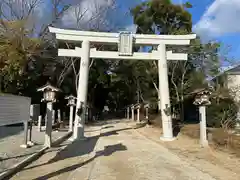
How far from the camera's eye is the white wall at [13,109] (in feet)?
20.4

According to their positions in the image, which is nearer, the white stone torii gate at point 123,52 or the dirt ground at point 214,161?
the dirt ground at point 214,161

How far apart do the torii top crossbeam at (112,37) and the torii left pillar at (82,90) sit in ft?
1.46

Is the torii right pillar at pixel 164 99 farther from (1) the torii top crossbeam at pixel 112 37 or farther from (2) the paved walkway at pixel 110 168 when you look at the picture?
(2) the paved walkway at pixel 110 168

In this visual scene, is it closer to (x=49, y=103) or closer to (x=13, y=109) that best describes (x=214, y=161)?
(x=13, y=109)

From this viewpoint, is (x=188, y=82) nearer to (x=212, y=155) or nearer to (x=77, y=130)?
(x=77, y=130)

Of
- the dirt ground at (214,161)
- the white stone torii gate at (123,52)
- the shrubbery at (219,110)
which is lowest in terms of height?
the dirt ground at (214,161)

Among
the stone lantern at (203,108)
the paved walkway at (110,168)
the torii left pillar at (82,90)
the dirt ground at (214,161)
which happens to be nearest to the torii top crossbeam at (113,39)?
the torii left pillar at (82,90)

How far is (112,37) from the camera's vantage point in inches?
622

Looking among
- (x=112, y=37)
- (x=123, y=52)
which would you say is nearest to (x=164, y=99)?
(x=123, y=52)

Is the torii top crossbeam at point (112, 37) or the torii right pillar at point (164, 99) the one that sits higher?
the torii top crossbeam at point (112, 37)

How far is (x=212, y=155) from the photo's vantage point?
9812 mm

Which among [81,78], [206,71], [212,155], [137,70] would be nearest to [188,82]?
[206,71]

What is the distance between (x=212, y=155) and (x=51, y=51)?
20.8 m

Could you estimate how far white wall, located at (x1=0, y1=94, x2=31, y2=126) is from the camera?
621 centimetres
